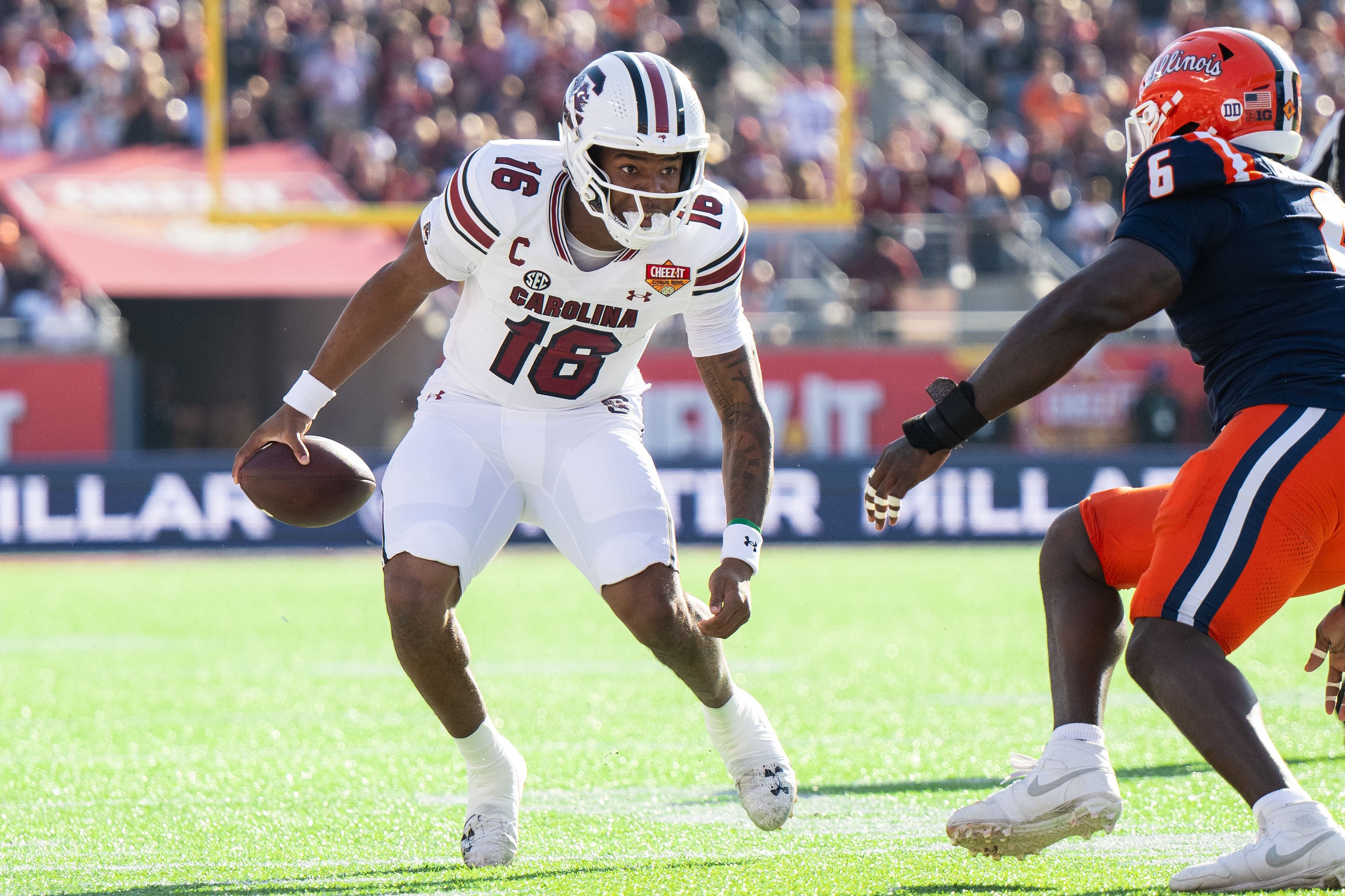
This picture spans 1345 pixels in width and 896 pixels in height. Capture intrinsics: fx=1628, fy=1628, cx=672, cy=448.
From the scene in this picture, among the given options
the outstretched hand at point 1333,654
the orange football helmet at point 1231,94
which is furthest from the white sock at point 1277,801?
the orange football helmet at point 1231,94

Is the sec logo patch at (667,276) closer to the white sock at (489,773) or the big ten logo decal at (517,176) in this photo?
the big ten logo decal at (517,176)

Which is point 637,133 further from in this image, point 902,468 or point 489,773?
point 489,773

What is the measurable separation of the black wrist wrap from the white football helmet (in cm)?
87

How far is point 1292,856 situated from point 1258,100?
54.6 inches

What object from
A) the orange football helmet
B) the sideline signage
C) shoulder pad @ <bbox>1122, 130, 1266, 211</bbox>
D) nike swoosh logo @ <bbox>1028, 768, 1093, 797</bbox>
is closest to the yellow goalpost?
the sideline signage

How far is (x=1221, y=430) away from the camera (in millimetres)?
3062

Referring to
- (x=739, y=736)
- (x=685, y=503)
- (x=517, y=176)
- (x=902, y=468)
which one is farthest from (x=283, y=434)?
(x=685, y=503)

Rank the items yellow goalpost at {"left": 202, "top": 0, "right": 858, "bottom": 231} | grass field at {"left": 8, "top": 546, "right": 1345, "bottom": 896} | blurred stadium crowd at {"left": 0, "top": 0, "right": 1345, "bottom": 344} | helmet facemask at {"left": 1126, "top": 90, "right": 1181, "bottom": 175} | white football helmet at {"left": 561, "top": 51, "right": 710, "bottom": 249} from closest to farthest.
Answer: helmet facemask at {"left": 1126, "top": 90, "right": 1181, "bottom": 175} < grass field at {"left": 8, "top": 546, "right": 1345, "bottom": 896} < white football helmet at {"left": 561, "top": 51, "right": 710, "bottom": 249} < yellow goalpost at {"left": 202, "top": 0, "right": 858, "bottom": 231} < blurred stadium crowd at {"left": 0, "top": 0, "right": 1345, "bottom": 344}

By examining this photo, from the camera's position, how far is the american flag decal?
3.07 meters

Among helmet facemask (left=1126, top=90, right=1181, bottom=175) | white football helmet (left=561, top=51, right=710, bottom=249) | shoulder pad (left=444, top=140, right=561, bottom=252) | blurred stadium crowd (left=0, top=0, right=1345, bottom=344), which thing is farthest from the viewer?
blurred stadium crowd (left=0, top=0, right=1345, bottom=344)

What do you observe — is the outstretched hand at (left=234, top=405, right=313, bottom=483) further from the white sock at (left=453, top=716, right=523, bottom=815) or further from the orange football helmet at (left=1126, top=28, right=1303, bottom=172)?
the orange football helmet at (left=1126, top=28, right=1303, bottom=172)

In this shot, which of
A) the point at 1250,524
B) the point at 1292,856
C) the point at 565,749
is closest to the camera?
the point at 1292,856

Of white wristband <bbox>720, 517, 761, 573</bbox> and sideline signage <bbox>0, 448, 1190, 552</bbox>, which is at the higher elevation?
white wristband <bbox>720, 517, 761, 573</bbox>

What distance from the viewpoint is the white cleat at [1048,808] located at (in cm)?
297
